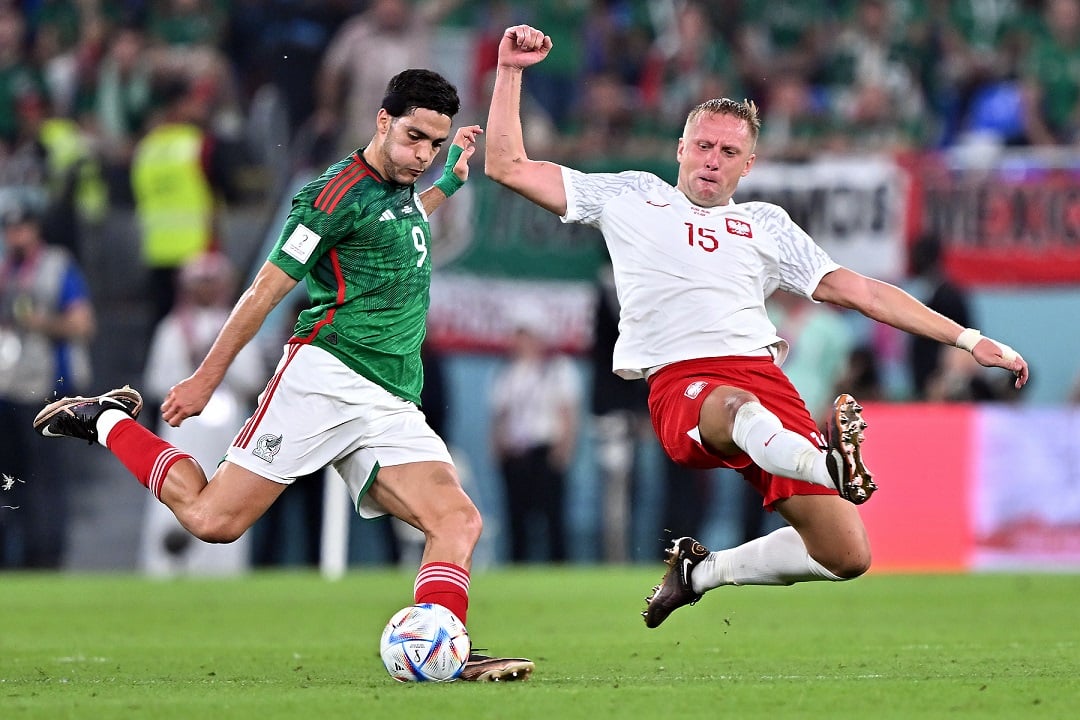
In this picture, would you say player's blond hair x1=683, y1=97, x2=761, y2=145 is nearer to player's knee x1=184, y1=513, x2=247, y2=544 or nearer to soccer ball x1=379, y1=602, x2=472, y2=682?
soccer ball x1=379, y1=602, x2=472, y2=682

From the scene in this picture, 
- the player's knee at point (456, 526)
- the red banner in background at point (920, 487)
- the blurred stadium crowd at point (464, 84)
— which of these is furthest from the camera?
the blurred stadium crowd at point (464, 84)

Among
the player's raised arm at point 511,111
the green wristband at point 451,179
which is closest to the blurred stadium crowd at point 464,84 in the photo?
the green wristband at point 451,179

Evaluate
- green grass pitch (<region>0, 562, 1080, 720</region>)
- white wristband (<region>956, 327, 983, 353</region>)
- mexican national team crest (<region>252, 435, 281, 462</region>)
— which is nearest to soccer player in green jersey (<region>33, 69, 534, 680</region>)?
mexican national team crest (<region>252, 435, 281, 462</region>)

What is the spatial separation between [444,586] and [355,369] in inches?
40.1

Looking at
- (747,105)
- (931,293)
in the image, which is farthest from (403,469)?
(931,293)

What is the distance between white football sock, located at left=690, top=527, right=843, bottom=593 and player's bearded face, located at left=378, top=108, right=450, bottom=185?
2319mm

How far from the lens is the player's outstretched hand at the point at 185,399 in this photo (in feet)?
24.3

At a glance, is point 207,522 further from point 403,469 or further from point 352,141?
point 352,141

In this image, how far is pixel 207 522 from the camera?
24.8ft

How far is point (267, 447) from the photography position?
7.59 m

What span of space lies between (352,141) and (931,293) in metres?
5.62

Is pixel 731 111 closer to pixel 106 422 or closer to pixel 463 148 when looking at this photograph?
pixel 463 148

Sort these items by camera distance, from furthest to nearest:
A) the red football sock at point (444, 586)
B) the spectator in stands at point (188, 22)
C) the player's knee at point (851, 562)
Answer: the spectator in stands at point (188, 22), the player's knee at point (851, 562), the red football sock at point (444, 586)

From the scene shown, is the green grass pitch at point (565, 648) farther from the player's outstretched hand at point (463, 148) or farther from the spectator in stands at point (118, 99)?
the spectator in stands at point (118, 99)
